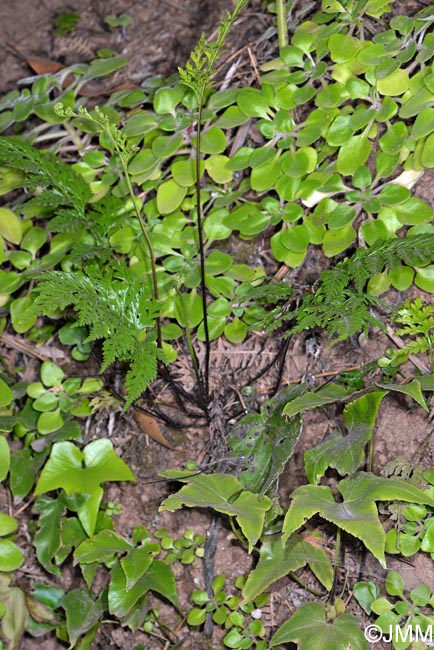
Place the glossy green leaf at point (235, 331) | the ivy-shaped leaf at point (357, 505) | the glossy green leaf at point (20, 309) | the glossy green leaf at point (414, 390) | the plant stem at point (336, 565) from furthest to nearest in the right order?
1. the glossy green leaf at point (20, 309)
2. the glossy green leaf at point (235, 331)
3. the plant stem at point (336, 565)
4. the glossy green leaf at point (414, 390)
5. the ivy-shaped leaf at point (357, 505)

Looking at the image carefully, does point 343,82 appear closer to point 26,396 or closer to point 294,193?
point 294,193

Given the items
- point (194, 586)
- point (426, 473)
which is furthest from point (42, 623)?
point (426, 473)

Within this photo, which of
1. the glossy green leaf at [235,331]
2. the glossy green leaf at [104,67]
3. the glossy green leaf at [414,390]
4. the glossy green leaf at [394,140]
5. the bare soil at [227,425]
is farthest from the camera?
the glossy green leaf at [104,67]

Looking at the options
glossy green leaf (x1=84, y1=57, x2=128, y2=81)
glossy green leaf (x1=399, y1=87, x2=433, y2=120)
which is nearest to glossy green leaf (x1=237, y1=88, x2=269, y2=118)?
glossy green leaf (x1=399, y1=87, x2=433, y2=120)

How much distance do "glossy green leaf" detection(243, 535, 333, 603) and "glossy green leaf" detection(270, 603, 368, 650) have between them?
0.07 metres

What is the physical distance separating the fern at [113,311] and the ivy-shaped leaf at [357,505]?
17.5 inches

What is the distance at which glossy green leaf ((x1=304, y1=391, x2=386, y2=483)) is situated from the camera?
1631 millimetres

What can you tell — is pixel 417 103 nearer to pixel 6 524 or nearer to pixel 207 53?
pixel 207 53

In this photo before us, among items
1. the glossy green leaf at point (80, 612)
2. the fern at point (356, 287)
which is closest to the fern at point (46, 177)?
the fern at point (356, 287)

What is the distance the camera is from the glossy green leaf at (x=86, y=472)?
1974mm

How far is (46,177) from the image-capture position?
76.5 inches

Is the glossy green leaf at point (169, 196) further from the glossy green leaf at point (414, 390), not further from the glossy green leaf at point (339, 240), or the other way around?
the glossy green leaf at point (414, 390)

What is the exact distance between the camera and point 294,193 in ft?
6.59

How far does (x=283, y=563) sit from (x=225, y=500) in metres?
0.20
